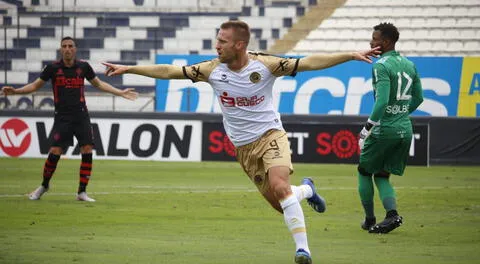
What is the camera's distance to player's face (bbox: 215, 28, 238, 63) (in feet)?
31.6

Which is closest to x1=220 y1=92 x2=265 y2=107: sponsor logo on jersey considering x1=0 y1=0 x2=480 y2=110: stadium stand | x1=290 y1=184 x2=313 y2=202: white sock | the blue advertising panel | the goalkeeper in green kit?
x1=290 y1=184 x2=313 y2=202: white sock

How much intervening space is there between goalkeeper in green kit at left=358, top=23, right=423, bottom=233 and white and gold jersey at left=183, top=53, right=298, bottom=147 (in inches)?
76.1

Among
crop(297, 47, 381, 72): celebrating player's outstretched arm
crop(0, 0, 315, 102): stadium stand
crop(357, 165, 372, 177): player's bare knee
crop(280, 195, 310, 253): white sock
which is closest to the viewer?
crop(280, 195, 310, 253): white sock

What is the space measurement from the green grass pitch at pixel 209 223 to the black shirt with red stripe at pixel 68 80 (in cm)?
142

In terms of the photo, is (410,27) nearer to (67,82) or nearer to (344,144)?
(344,144)

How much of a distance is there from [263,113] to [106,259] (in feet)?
6.43

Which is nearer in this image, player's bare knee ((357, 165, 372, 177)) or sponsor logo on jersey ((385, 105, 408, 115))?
sponsor logo on jersey ((385, 105, 408, 115))

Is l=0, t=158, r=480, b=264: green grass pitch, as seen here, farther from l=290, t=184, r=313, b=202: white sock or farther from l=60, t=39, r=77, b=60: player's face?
l=60, t=39, r=77, b=60: player's face

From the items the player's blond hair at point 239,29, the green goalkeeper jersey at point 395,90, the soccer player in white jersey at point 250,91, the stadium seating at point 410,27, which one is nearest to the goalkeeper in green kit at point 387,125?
the green goalkeeper jersey at point 395,90

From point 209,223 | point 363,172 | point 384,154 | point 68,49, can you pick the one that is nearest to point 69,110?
point 68,49

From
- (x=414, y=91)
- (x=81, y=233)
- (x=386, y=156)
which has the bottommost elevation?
(x=81, y=233)

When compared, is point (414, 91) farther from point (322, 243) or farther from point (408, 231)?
point (322, 243)

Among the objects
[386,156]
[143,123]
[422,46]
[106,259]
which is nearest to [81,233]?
[106,259]

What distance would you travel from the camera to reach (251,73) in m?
9.70
